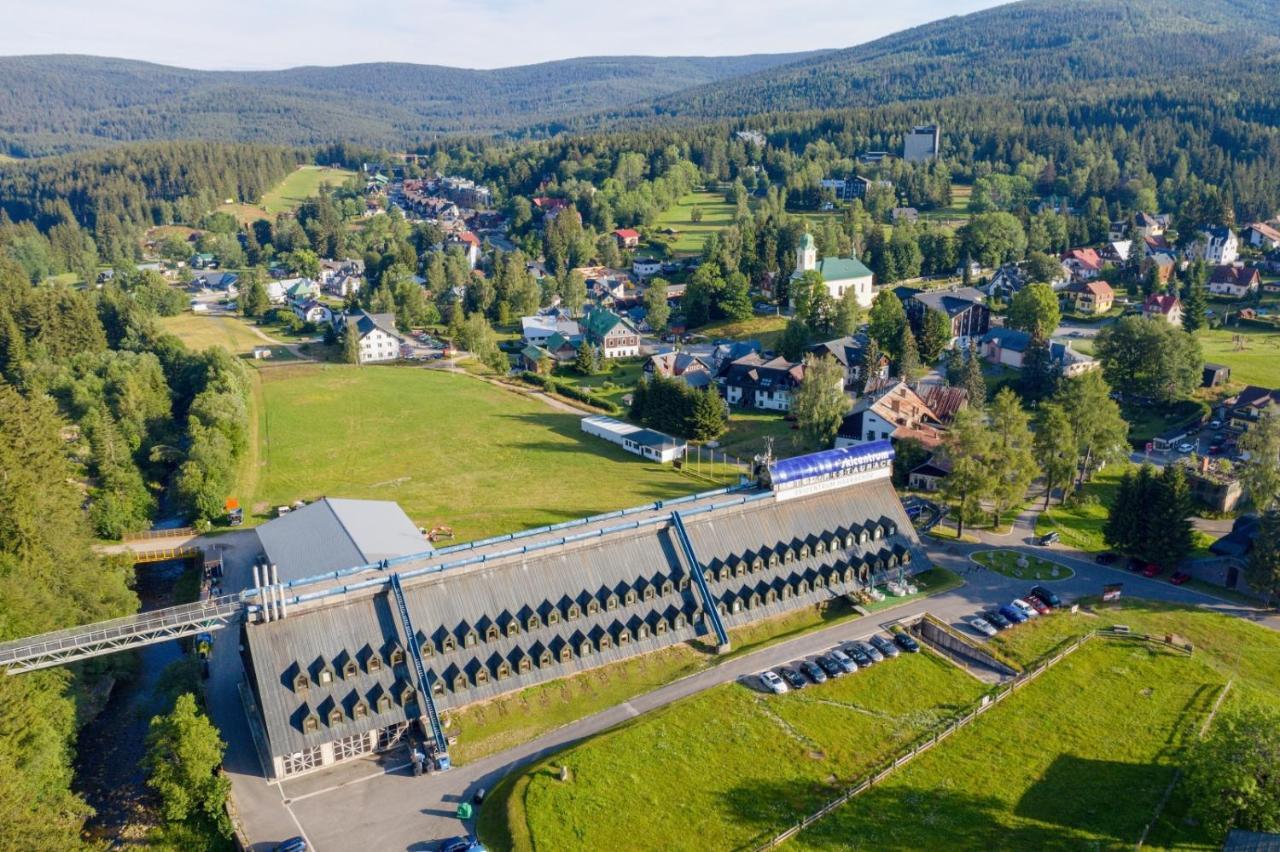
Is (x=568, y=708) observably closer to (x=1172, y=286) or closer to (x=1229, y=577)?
(x=1229, y=577)

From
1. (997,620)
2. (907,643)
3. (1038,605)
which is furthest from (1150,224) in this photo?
(907,643)

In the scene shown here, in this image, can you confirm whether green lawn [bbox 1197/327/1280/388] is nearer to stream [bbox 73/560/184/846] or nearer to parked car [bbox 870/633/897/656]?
parked car [bbox 870/633/897/656]

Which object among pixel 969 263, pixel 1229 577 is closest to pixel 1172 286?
pixel 969 263

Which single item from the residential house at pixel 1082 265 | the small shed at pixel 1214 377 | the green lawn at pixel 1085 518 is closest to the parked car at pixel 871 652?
the green lawn at pixel 1085 518

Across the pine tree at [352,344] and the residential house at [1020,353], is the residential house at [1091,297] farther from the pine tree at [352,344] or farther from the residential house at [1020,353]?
the pine tree at [352,344]

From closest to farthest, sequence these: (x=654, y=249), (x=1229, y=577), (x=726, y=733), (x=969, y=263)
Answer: (x=726, y=733)
(x=1229, y=577)
(x=969, y=263)
(x=654, y=249)

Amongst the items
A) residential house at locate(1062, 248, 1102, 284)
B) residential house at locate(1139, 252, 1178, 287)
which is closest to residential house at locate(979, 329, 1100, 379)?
residential house at locate(1139, 252, 1178, 287)
